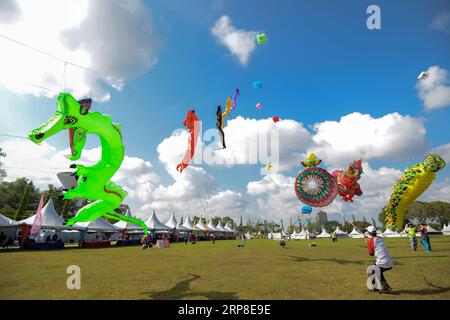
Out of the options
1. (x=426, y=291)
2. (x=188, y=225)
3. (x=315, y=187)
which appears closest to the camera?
(x=426, y=291)

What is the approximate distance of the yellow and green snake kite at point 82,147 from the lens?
8.57 meters

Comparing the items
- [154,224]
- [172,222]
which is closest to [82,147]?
[154,224]

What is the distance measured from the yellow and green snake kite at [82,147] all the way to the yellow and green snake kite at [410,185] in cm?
2429

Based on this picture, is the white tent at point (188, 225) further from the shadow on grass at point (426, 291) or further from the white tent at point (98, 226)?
the shadow on grass at point (426, 291)

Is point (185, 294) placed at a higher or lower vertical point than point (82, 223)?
lower

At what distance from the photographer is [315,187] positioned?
27.6 m

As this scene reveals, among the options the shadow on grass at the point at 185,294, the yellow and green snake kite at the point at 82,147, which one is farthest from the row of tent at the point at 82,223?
the shadow on grass at the point at 185,294

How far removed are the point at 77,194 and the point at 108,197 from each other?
3.47 feet

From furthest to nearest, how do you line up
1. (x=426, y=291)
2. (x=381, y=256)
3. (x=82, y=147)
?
(x=82, y=147) < (x=381, y=256) < (x=426, y=291)

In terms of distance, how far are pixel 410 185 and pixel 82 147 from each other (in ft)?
85.2

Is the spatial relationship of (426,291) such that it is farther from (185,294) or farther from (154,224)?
(154,224)

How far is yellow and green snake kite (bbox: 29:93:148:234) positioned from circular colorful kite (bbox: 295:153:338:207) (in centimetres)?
2161
